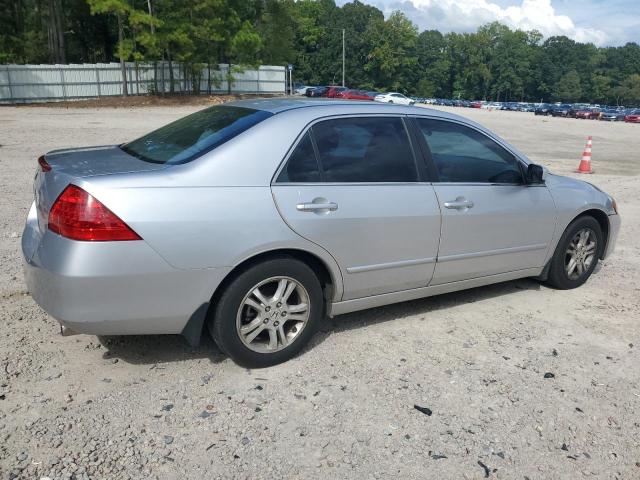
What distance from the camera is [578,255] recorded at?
517cm

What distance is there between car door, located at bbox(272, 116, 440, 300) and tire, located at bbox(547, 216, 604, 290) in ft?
5.16

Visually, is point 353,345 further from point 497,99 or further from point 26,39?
point 497,99

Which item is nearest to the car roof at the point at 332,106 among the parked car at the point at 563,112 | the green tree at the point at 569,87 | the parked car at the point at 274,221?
the parked car at the point at 274,221

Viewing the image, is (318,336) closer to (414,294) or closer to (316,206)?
(414,294)

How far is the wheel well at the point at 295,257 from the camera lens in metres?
3.33

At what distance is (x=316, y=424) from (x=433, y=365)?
1.03m

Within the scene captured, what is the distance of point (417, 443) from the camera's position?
2912 mm

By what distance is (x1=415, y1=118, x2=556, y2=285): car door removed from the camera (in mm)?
4168

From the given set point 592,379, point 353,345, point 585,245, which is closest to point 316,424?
point 353,345

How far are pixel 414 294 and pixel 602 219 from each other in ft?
7.56

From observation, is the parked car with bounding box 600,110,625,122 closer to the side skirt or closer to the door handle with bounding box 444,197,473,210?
the side skirt

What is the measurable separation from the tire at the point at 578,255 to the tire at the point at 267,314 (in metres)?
2.48

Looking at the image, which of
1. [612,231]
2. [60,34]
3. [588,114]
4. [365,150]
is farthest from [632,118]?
[365,150]

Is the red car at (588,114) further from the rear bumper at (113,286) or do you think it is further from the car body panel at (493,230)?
the rear bumper at (113,286)
